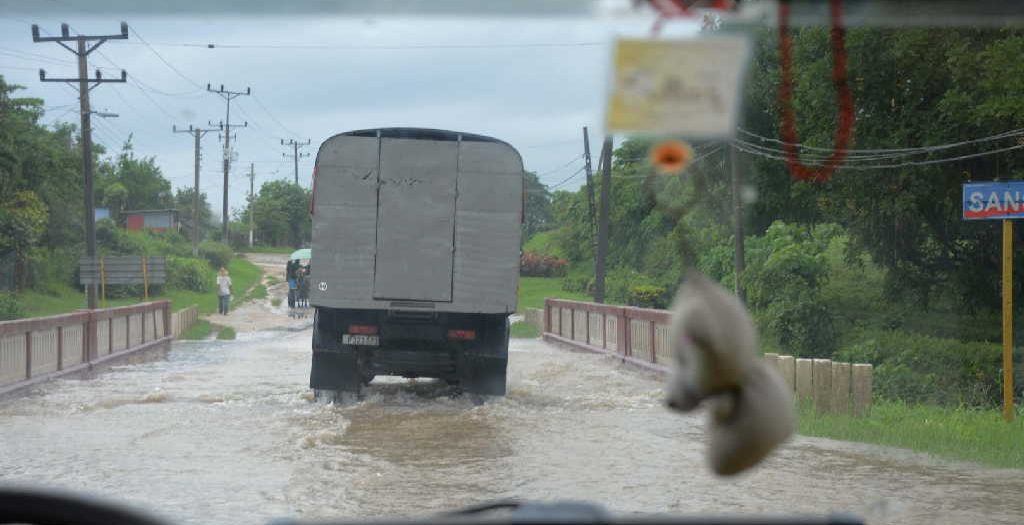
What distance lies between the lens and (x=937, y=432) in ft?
45.2

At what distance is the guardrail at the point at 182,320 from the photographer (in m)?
34.3

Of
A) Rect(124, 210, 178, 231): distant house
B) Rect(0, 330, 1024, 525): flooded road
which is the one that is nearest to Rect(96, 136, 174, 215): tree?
Rect(124, 210, 178, 231): distant house

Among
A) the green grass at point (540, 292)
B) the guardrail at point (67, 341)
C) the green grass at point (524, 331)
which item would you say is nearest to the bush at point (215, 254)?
the green grass at point (540, 292)

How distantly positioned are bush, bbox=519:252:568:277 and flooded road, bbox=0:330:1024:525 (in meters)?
58.7

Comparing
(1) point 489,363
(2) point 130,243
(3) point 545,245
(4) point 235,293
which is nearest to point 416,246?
(1) point 489,363

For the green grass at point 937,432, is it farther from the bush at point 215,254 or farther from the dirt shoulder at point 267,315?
the bush at point 215,254

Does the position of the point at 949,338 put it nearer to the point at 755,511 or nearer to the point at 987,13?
the point at 755,511

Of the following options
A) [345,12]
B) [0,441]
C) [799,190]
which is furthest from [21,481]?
[799,190]

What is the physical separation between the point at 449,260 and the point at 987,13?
14.4 m

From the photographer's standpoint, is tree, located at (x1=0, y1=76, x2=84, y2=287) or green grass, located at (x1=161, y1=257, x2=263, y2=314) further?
green grass, located at (x1=161, y1=257, x2=263, y2=314)

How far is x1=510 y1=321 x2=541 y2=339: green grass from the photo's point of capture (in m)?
41.8

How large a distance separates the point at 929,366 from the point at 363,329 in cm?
1637

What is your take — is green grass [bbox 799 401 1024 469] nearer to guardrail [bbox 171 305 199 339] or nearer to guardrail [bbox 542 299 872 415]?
guardrail [bbox 542 299 872 415]

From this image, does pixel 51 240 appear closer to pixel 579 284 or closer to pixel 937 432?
pixel 579 284
